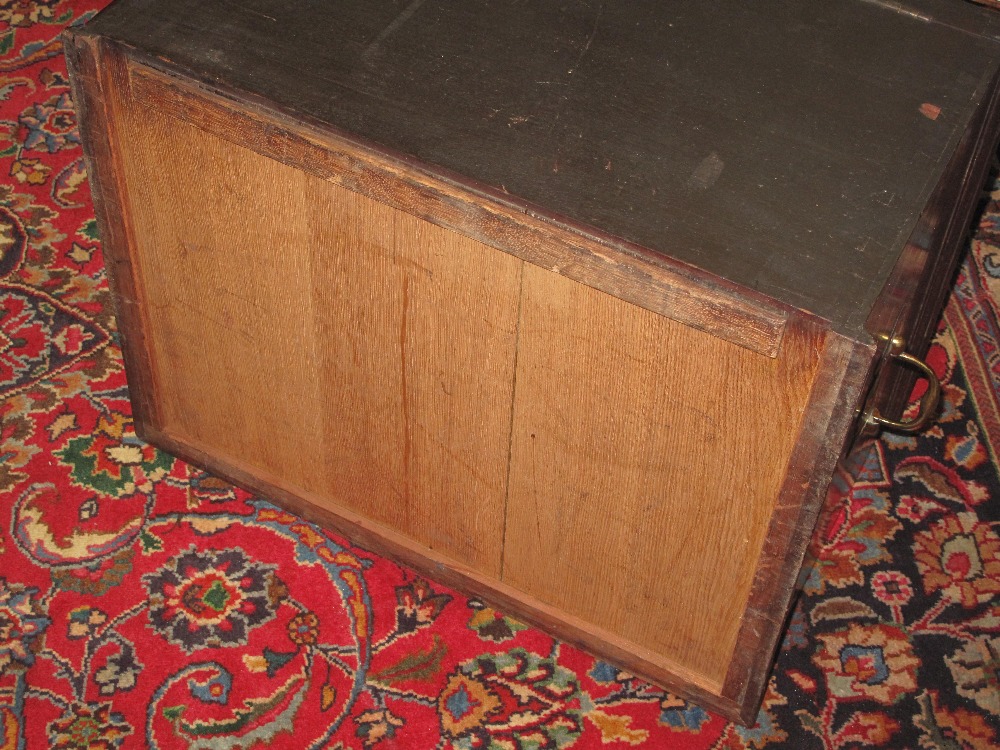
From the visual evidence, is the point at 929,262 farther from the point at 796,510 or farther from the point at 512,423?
the point at 512,423

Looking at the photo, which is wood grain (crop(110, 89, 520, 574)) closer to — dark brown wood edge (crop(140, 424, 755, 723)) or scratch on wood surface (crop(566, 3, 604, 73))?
dark brown wood edge (crop(140, 424, 755, 723))

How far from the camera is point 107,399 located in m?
1.84

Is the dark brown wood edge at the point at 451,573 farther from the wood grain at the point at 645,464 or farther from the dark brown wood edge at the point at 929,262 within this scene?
the dark brown wood edge at the point at 929,262

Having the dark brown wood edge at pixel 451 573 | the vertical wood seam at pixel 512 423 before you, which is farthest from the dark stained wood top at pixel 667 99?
the dark brown wood edge at pixel 451 573

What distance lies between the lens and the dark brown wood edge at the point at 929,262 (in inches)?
50.6

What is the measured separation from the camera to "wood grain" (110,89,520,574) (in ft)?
4.42

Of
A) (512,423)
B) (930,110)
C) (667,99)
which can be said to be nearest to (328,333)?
(512,423)

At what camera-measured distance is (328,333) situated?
1469 mm

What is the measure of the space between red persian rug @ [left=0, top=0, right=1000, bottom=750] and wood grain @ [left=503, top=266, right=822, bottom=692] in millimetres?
119

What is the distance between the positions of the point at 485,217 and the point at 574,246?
3.6 inches

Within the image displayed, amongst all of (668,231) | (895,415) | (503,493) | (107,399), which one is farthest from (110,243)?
(895,415)

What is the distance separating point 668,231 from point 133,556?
84 centimetres

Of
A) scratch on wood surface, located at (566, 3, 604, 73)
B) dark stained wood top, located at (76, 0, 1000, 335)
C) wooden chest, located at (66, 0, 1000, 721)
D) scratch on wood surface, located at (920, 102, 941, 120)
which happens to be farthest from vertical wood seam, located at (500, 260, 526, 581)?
scratch on wood surface, located at (920, 102, 941, 120)

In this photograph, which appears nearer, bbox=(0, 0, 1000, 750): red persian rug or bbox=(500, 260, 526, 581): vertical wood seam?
bbox=(500, 260, 526, 581): vertical wood seam
